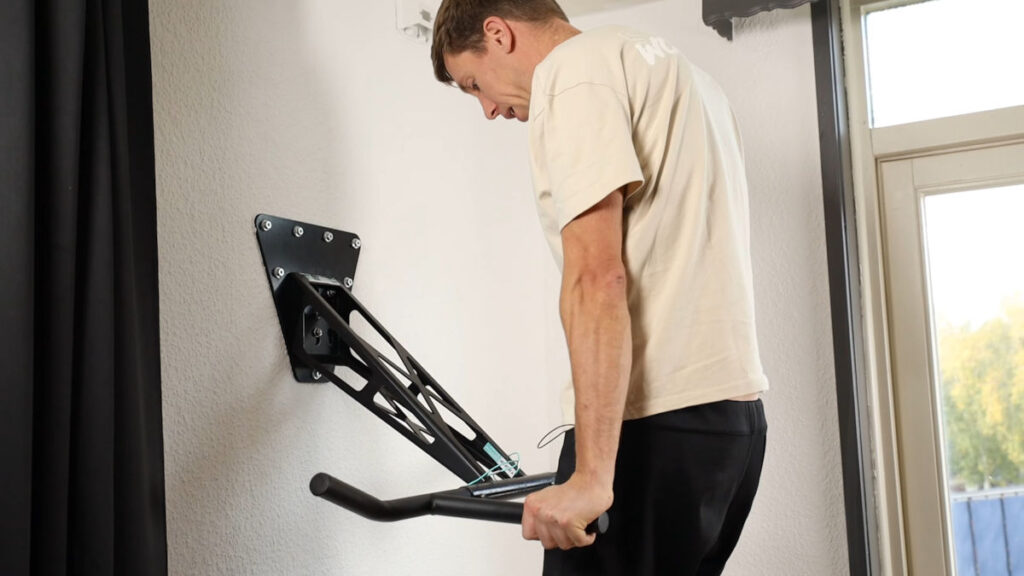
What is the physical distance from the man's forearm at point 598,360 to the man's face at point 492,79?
543 mm

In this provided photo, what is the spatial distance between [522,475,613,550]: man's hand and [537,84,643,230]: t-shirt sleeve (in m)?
0.37

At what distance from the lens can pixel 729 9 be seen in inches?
101

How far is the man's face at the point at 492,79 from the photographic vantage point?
161 cm

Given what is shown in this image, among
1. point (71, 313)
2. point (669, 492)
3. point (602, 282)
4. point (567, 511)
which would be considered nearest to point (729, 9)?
point (602, 282)

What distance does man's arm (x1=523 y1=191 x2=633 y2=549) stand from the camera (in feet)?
3.66

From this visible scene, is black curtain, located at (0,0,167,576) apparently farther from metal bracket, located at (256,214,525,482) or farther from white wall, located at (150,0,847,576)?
metal bracket, located at (256,214,525,482)

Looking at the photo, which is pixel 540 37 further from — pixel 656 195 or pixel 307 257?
pixel 307 257

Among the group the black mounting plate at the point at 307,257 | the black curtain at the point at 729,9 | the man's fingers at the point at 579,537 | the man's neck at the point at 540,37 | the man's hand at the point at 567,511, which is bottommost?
the man's fingers at the point at 579,537

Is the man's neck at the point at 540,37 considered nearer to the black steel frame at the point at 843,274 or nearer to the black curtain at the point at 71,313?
the black curtain at the point at 71,313

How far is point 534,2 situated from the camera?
1.56 metres

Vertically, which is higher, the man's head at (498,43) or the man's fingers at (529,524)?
the man's head at (498,43)

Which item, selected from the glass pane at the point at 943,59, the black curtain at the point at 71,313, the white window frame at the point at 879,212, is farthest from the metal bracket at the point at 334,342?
the glass pane at the point at 943,59

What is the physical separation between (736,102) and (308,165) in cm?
132

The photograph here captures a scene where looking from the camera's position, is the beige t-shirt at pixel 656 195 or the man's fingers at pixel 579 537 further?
the beige t-shirt at pixel 656 195
